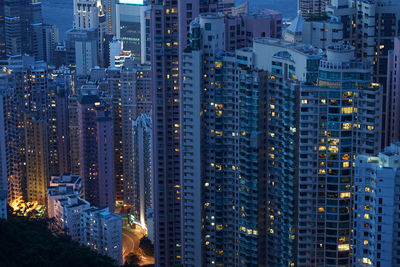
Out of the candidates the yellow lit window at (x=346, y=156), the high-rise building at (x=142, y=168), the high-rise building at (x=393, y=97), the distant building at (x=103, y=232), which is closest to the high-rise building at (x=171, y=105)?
the high-rise building at (x=393, y=97)

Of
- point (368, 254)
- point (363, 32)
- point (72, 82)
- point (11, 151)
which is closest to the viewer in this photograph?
point (368, 254)

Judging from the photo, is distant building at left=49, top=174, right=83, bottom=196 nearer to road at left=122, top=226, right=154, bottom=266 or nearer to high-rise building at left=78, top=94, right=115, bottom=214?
high-rise building at left=78, top=94, right=115, bottom=214

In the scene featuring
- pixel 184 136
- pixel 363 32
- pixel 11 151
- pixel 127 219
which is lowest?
pixel 127 219

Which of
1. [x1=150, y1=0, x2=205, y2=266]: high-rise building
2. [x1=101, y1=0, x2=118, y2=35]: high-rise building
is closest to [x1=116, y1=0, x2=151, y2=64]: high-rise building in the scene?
[x1=101, y1=0, x2=118, y2=35]: high-rise building

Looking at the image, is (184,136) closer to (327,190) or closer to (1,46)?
(327,190)

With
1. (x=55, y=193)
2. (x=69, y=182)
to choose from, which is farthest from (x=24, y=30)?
(x=55, y=193)

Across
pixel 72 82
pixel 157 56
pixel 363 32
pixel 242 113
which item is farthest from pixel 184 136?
pixel 72 82

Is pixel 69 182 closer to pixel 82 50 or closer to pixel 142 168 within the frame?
pixel 142 168
